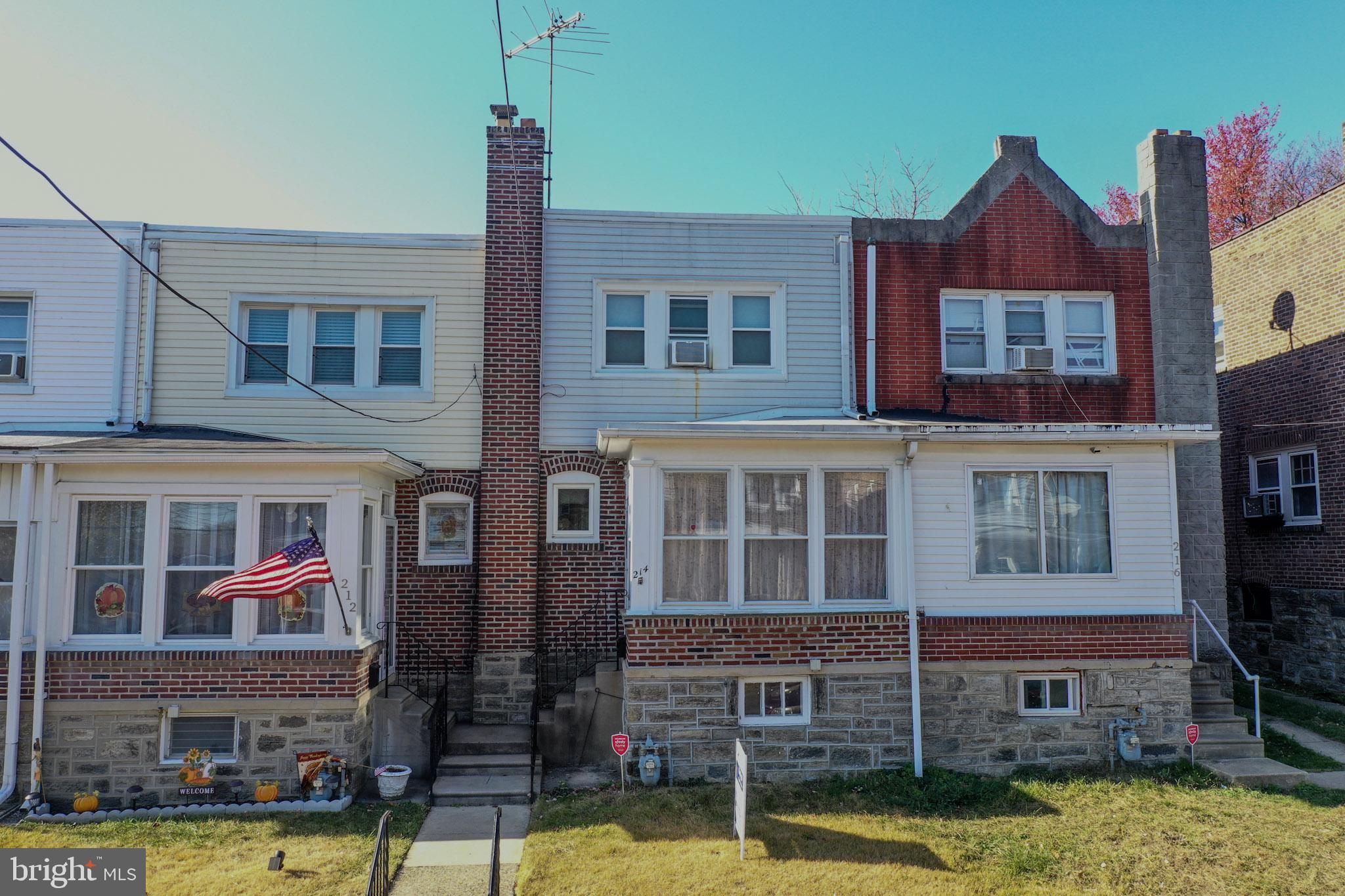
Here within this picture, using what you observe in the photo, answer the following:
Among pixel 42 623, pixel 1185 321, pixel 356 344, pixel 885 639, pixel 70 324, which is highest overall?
pixel 1185 321

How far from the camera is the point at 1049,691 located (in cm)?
1005

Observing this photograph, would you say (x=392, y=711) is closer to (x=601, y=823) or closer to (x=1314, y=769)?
(x=601, y=823)

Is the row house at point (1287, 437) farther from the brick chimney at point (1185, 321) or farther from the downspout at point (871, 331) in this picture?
the downspout at point (871, 331)

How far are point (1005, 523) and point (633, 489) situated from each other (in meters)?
4.40

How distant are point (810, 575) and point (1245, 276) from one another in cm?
1162

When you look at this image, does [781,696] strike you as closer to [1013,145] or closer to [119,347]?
[1013,145]

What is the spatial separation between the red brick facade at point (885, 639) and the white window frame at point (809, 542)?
0.57ft

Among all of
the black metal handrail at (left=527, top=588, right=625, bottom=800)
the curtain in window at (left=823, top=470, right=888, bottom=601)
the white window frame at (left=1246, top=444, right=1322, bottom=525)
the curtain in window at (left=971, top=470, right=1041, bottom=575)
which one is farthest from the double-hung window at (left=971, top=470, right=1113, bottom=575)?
the white window frame at (left=1246, top=444, right=1322, bottom=525)

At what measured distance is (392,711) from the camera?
9.91 metres

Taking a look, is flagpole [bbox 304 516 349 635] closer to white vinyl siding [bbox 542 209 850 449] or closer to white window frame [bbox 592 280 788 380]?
white vinyl siding [bbox 542 209 850 449]

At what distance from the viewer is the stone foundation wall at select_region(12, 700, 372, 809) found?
9.11 meters

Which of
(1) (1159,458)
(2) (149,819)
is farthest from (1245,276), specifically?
(2) (149,819)

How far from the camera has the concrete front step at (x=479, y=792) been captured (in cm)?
905

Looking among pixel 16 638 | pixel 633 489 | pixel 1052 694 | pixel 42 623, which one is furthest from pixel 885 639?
pixel 16 638
